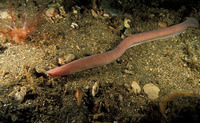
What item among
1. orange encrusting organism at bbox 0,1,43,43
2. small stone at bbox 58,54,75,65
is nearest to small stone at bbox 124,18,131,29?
small stone at bbox 58,54,75,65

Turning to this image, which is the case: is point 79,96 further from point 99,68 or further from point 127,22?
point 127,22

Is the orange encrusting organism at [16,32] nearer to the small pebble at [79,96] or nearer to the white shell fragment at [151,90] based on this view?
the small pebble at [79,96]

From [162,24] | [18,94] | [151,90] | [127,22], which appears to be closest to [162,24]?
[162,24]

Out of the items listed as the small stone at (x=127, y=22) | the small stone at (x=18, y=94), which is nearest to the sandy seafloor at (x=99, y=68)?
the small stone at (x=18, y=94)

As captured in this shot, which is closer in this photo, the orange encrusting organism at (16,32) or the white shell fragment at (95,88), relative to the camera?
the white shell fragment at (95,88)

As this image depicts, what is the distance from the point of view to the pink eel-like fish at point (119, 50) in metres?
2.94

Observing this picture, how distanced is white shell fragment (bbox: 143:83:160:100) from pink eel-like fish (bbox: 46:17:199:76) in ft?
3.63

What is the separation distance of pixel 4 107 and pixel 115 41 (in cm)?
320

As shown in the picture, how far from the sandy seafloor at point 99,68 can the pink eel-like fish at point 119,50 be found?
0.51 ft

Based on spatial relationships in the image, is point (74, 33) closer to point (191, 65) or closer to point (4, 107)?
point (4, 107)

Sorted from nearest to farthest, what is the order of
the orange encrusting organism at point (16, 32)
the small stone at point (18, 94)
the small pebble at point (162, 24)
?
the small stone at point (18, 94) < the orange encrusting organism at point (16, 32) < the small pebble at point (162, 24)

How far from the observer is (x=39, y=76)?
2842 millimetres

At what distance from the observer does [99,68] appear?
11.2 feet

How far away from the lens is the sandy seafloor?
8.02 feet
